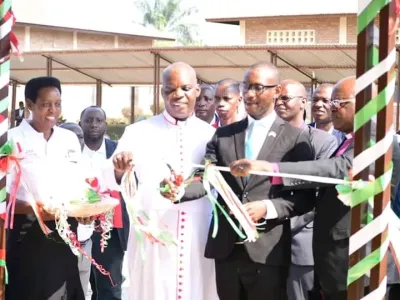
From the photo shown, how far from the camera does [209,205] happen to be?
201 inches

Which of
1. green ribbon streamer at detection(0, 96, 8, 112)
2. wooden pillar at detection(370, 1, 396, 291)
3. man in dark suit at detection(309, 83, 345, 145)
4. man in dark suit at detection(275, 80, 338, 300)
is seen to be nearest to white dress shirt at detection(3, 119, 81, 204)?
green ribbon streamer at detection(0, 96, 8, 112)

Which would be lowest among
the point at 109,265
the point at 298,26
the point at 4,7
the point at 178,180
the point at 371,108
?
the point at 109,265

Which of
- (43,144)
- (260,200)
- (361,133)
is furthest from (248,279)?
(361,133)

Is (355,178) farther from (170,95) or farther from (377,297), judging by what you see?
(170,95)

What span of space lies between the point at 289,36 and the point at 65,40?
408 inches

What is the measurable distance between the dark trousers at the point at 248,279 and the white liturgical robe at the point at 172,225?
424mm

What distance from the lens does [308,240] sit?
534cm

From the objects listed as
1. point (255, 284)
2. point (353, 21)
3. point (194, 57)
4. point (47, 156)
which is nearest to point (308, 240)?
point (255, 284)

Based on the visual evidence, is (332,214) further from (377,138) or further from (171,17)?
(171,17)

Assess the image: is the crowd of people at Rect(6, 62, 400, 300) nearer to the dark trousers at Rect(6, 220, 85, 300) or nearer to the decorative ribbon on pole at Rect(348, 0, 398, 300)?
the dark trousers at Rect(6, 220, 85, 300)

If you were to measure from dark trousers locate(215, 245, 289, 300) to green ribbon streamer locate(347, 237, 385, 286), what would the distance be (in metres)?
1.39

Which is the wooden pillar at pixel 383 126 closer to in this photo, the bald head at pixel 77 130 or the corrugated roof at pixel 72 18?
the bald head at pixel 77 130

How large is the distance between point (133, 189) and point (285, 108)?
2336mm

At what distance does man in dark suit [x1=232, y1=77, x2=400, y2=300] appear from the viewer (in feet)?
13.8
